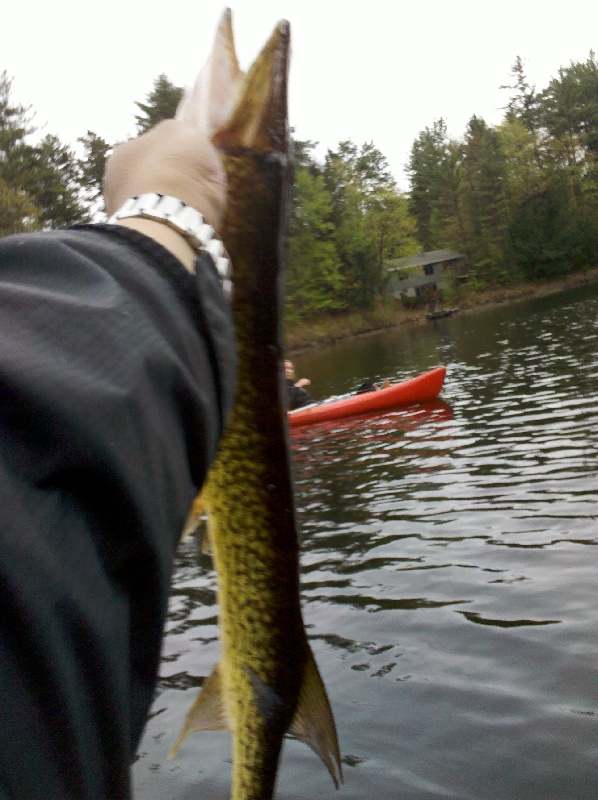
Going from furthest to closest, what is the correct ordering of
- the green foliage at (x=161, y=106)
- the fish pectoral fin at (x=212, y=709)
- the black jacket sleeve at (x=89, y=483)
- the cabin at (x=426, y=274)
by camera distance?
the cabin at (x=426, y=274), the green foliage at (x=161, y=106), the fish pectoral fin at (x=212, y=709), the black jacket sleeve at (x=89, y=483)

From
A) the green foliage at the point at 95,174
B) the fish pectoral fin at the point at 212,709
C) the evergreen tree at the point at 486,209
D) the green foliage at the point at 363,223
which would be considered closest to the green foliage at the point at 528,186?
the evergreen tree at the point at 486,209

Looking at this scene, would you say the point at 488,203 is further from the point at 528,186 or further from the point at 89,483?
the point at 89,483

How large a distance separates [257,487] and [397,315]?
61.5 m

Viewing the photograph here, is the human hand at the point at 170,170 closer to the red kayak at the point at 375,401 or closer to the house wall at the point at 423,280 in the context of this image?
the red kayak at the point at 375,401

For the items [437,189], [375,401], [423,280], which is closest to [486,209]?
[437,189]

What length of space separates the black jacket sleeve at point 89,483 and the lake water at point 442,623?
3.22 m

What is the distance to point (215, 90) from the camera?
130 centimetres

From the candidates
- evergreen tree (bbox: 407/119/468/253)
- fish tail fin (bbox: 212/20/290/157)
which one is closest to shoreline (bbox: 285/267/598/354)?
evergreen tree (bbox: 407/119/468/253)

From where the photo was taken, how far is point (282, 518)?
1650 millimetres

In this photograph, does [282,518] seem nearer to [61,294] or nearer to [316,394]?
[61,294]

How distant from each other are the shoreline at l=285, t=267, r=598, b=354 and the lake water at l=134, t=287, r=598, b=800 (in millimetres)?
41952

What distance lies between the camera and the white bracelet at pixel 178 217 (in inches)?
37.2

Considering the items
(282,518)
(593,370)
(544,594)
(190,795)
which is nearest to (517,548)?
(544,594)

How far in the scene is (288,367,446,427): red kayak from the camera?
1573cm
